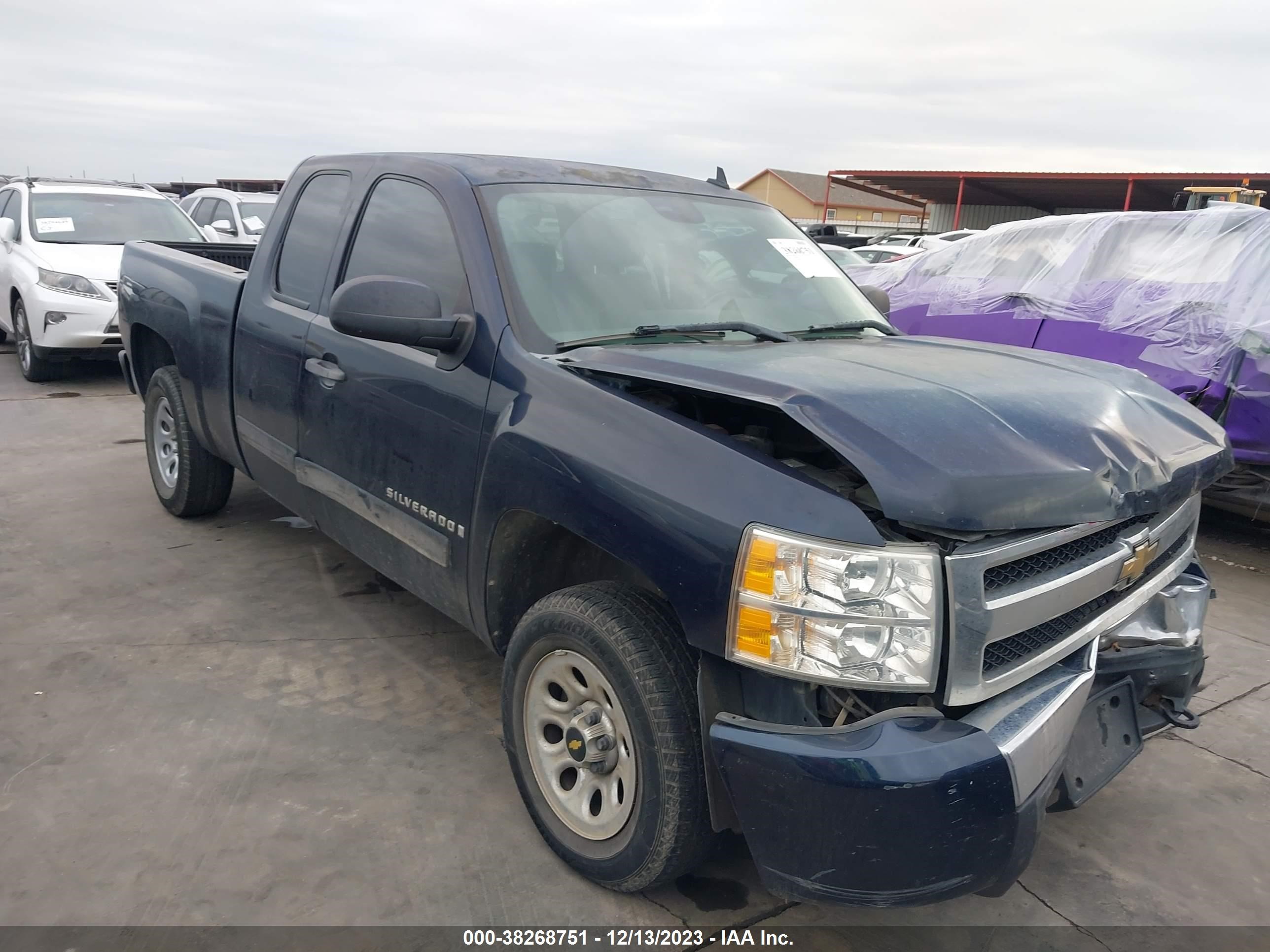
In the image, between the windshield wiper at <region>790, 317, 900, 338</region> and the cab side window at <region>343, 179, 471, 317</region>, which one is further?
the windshield wiper at <region>790, 317, 900, 338</region>

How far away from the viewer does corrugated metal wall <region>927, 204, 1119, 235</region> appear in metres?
36.0

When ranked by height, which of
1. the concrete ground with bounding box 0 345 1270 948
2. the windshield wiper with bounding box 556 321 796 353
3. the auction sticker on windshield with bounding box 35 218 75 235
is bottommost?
the concrete ground with bounding box 0 345 1270 948

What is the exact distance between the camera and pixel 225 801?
2.88m

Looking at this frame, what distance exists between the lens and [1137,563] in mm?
2428

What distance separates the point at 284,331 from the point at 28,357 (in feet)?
22.4

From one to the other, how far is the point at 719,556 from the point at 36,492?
528 centimetres

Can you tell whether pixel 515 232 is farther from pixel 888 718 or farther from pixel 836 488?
pixel 888 718

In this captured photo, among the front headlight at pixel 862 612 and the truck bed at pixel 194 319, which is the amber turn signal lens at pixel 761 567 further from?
the truck bed at pixel 194 319

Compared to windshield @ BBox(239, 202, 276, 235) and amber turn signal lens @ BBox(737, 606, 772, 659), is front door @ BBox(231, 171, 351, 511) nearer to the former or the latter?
amber turn signal lens @ BBox(737, 606, 772, 659)

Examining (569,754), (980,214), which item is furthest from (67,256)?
(980,214)

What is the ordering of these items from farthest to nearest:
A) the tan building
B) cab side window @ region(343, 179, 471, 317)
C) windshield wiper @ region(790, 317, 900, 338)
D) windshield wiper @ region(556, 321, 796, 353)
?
the tan building < windshield wiper @ region(790, 317, 900, 338) < cab side window @ region(343, 179, 471, 317) < windshield wiper @ region(556, 321, 796, 353)

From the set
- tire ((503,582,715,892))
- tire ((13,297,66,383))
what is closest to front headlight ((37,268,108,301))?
tire ((13,297,66,383))

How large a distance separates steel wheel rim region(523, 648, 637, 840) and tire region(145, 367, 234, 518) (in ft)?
10.1

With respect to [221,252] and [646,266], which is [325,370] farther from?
[221,252]
